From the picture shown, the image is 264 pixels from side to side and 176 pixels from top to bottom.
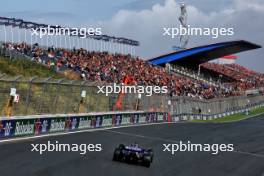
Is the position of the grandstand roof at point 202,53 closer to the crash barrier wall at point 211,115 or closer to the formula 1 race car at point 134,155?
the crash barrier wall at point 211,115

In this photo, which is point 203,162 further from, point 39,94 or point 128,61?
point 128,61

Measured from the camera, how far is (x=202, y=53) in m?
80.9

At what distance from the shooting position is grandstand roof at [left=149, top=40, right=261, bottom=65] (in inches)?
2963

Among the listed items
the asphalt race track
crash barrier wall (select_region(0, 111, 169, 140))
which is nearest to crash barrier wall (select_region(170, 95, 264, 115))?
crash barrier wall (select_region(0, 111, 169, 140))

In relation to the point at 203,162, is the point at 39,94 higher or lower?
higher

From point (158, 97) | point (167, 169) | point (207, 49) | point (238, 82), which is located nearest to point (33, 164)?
point (167, 169)

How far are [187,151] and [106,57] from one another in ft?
92.6

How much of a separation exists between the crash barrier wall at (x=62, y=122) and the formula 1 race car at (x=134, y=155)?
515 centimetres

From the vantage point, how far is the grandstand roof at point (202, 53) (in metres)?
75.2

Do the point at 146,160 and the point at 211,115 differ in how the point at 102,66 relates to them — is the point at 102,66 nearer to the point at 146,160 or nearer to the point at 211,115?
the point at 211,115

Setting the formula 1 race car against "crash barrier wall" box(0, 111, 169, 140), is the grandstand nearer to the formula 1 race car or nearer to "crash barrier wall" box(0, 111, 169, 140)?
"crash barrier wall" box(0, 111, 169, 140)

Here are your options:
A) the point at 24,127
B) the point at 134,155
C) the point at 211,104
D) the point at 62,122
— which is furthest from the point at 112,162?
the point at 211,104

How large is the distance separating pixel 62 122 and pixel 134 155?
8.70 meters

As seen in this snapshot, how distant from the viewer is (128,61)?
172ft
